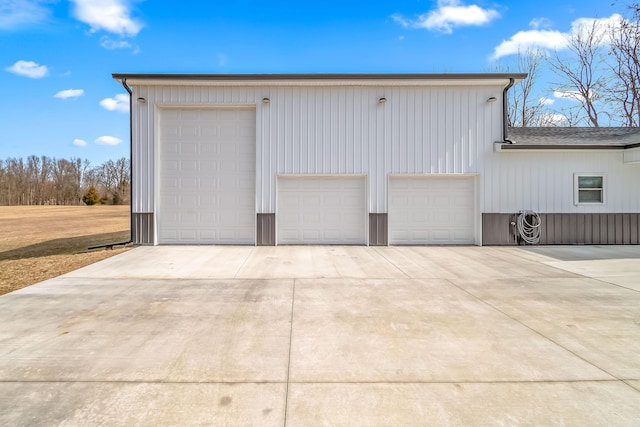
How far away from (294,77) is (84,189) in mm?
53257

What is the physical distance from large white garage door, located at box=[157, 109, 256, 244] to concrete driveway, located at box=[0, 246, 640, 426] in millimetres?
3715

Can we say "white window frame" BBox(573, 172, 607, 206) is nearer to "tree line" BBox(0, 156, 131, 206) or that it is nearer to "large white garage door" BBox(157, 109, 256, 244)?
"large white garage door" BBox(157, 109, 256, 244)

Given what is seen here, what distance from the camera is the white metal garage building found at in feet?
31.5

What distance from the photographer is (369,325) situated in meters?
3.73

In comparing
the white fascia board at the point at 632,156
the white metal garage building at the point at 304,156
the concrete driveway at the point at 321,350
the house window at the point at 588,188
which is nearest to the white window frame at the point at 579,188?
the house window at the point at 588,188

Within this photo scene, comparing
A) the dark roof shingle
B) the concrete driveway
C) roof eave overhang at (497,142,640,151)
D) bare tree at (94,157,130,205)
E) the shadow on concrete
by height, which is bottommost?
the concrete driveway

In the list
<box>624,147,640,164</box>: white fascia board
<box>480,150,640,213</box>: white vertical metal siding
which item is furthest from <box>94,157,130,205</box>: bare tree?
<box>624,147,640,164</box>: white fascia board

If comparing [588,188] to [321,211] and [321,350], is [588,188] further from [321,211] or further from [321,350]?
[321,350]

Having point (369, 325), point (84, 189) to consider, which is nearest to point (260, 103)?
point (369, 325)

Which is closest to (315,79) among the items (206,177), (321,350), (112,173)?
(206,177)

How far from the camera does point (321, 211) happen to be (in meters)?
9.84

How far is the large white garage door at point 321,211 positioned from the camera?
9789mm

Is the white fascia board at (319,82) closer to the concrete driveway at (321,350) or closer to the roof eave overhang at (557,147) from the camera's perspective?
the roof eave overhang at (557,147)

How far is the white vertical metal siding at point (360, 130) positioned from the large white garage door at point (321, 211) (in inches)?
12.8
